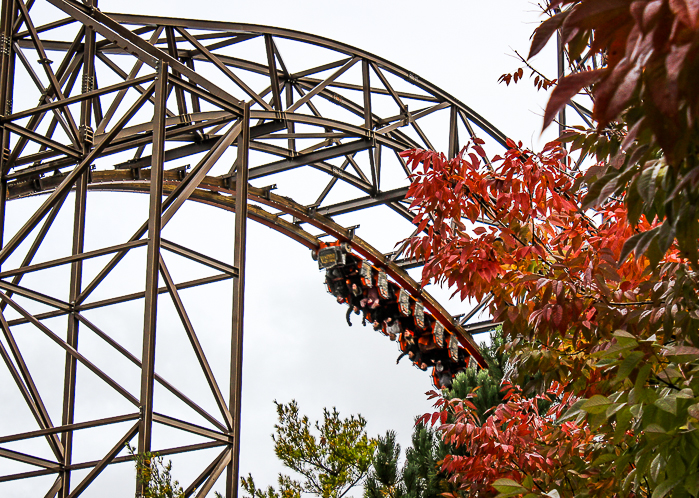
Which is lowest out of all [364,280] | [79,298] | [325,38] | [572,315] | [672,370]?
[672,370]

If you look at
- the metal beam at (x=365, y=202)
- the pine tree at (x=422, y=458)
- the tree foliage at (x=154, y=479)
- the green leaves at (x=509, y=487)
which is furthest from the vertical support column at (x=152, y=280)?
the metal beam at (x=365, y=202)

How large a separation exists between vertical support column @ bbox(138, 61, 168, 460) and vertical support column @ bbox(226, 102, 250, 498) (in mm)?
1187

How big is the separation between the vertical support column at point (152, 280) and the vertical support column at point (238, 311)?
1.19 meters

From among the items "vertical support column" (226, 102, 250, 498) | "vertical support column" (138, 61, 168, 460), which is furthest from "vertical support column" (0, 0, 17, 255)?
"vertical support column" (226, 102, 250, 498)

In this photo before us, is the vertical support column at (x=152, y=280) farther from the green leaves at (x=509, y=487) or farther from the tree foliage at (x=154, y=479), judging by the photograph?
the green leaves at (x=509, y=487)

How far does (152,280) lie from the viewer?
265 inches

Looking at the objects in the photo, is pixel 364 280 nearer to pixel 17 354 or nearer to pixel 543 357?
pixel 17 354

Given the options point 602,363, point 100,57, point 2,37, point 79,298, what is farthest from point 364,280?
point 602,363

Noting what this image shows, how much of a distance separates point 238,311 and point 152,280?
142 cm

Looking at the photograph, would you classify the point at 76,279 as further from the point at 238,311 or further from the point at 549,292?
the point at 549,292

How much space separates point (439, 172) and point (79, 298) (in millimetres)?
5193

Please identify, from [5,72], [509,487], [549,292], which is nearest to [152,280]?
[5,72]

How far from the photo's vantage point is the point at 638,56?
1.51 m

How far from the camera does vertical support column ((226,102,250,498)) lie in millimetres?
7461
